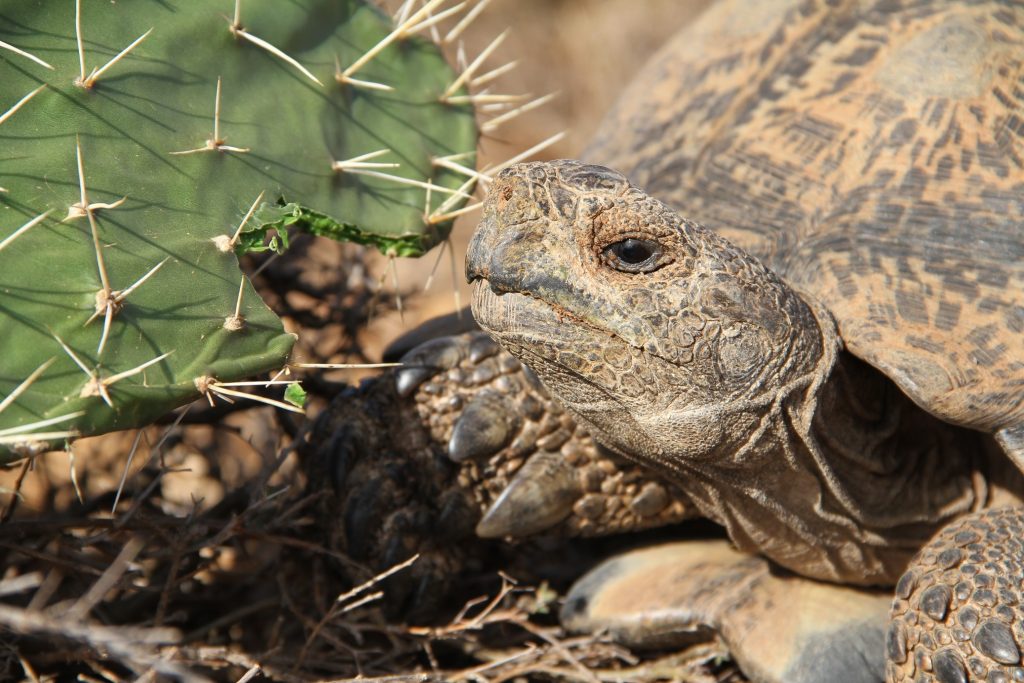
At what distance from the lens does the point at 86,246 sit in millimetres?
1864

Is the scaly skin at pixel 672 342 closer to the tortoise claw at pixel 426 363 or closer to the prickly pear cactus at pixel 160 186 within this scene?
the prickly pear cactus at pixel 160 186

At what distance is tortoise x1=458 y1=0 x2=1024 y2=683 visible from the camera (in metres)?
1.93

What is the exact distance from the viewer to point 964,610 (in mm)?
2059

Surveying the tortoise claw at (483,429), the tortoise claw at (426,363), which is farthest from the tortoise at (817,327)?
the tortoise claw at (426,363)

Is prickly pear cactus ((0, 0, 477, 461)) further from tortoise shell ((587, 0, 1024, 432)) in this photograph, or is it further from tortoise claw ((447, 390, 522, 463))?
tortoise shell ((587, 0, 1024, 432))

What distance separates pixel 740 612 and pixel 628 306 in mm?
1010

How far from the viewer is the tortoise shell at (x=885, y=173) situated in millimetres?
2113

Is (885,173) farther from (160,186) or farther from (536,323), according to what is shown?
(160,186)

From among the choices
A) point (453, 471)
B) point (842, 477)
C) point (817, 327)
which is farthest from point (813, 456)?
point (453, 471)

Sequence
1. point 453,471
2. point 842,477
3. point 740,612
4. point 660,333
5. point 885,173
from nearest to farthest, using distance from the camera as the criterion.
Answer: point 660,333
point 842,477
point 885,173
point 740,612
point 453,471

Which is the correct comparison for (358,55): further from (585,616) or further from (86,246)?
(585,616)

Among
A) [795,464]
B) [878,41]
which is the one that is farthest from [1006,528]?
[878,41]

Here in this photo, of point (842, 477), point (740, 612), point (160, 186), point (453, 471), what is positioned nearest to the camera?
point (160, 186)

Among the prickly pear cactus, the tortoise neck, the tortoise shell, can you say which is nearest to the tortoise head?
the tortoise neck
